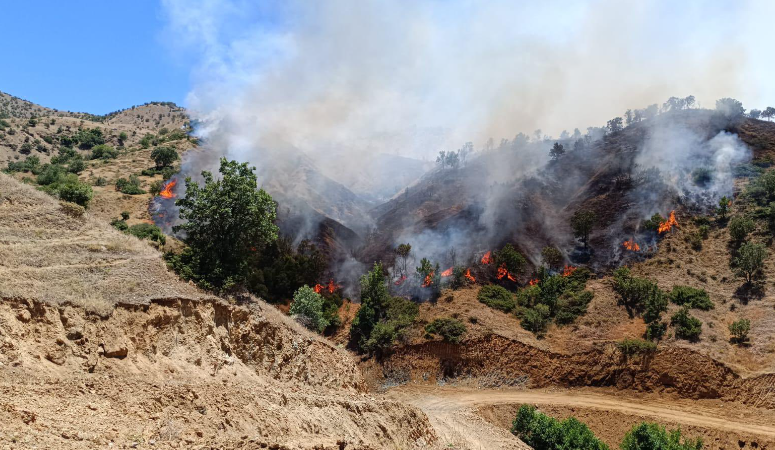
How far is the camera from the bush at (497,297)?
151 ft

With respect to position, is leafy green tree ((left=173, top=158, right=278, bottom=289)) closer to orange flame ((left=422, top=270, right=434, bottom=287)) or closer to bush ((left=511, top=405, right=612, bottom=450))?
bush ((left=511, top=405, right=612, bottom=450))

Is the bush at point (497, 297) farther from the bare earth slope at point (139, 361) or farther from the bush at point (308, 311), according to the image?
the bare earth slope at point (139, 361)

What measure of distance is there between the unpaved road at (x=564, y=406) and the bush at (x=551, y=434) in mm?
1078

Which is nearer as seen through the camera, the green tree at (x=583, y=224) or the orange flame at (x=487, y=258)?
the orange flame at (x=487, y=258)

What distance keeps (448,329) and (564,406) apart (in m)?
10.8

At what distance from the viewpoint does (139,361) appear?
15586 millimetres

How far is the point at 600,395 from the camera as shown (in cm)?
3666

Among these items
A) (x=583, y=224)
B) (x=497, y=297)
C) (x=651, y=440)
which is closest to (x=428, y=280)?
(x=497, y=297)

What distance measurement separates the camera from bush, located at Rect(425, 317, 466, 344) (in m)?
41.1

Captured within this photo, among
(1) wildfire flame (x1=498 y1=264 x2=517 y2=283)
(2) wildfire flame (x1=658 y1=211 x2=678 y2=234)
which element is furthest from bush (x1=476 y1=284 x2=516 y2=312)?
→ (2) wildfire flame (x1=658 y1=211 x2=678 y2=234)

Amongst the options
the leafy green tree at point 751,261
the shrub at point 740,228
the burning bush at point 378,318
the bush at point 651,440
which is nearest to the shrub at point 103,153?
the burning bush at point 378,318

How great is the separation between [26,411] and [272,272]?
1562 inches

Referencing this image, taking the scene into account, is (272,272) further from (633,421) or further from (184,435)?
(184,435)

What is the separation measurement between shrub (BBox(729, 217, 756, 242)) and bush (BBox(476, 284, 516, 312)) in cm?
2246
